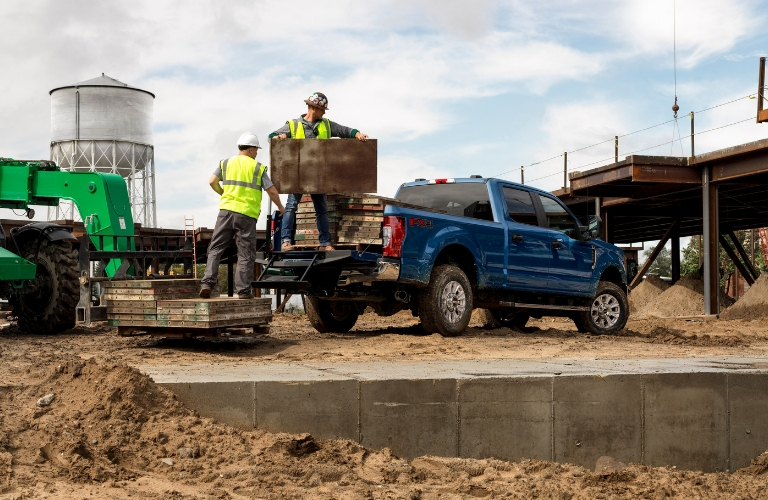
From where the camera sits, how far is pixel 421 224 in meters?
11.2

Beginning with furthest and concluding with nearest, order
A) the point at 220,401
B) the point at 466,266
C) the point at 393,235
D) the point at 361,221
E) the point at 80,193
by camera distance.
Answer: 1. the point at 80,193
2. the point at 466,266
3. the point at 361,221
4. the point at 393,235
5. the point at 220,401

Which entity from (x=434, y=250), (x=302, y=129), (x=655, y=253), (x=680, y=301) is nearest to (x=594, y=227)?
(x=434, y=250)

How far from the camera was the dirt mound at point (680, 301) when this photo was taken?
25.2m

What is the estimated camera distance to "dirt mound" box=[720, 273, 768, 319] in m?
21.1

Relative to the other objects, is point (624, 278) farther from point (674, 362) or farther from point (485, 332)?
point (674, 362)

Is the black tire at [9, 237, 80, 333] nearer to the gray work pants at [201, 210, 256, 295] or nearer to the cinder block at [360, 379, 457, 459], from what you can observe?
the gray work pants at [201, 210, 256, 295]

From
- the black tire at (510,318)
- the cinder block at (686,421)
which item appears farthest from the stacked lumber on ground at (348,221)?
the black tire at (510,318)

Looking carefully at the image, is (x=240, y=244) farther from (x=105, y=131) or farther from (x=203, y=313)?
(x=105, y=131)

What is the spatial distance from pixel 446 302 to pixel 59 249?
5125 mm

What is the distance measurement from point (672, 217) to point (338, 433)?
26532 mm

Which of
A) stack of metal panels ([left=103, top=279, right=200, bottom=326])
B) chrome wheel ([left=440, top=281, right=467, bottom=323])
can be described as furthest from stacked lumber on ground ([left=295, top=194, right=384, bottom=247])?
stack of metal panels ([left=103, top=279, right=200, bottom=326])

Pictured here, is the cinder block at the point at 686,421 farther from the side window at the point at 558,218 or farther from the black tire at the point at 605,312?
the black tire at the point at 605,312

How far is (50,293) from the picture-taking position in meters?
12.3

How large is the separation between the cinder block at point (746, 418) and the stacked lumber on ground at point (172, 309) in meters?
5.01
